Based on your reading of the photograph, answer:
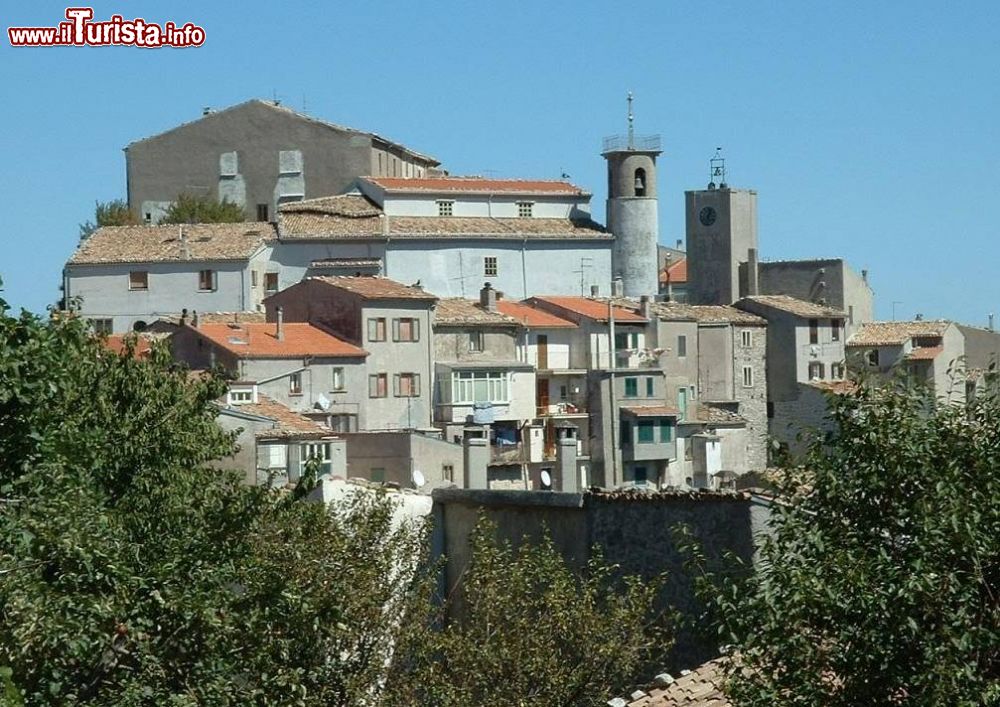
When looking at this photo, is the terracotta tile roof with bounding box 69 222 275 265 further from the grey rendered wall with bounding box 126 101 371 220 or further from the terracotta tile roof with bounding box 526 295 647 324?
the terracotta tile roof with bounding box 526 295 647 324

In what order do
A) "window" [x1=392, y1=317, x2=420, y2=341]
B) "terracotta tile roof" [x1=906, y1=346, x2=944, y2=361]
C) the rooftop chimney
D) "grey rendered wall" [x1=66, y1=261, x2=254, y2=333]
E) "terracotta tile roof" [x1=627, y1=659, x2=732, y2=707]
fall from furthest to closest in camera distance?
"terracotta tile roof" [x1=906, y1=346, x2=944, y2=361], "grey rendered wall" [x1=66, y1=261, x2=254, y2=333], the rooftop chimney, "window" [x1=392, y1=317, x2=420, y2=341], "terracotta tile roof" [x1=627, y1=659, x2=732, y2=707]

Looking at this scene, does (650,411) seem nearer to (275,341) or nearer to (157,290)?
(275,341)

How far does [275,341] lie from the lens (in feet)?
218

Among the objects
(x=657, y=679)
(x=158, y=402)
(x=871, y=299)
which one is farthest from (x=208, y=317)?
(x=657, y=679)

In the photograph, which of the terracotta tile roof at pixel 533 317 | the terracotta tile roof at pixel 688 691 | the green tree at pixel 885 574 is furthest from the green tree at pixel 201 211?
the green tree at pixel 885 574

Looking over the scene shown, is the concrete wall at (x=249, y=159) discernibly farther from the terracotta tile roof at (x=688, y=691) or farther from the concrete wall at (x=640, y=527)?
the terracotta tile roof at (x=688, y=691)

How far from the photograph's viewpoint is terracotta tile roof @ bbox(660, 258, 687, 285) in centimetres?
10312

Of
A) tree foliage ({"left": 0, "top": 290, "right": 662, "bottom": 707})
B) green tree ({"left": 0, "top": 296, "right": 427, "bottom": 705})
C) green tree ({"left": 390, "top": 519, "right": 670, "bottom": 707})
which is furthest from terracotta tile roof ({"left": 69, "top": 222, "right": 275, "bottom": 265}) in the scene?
green tree ({"left": 390, "top": 519, "right": 670, "bottom": 707})

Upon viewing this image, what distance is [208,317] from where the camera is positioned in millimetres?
73000

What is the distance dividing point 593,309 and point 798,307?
1085cm

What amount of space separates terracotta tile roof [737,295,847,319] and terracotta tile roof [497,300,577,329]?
37.2ft

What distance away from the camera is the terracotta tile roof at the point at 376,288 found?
7125cm

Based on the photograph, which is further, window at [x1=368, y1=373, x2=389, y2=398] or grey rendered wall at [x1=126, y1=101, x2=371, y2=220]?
grey rendered wall at [x1=126, y1=101, x2=371, y2=220]

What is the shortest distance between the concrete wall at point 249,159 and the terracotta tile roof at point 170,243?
531 centimetres
